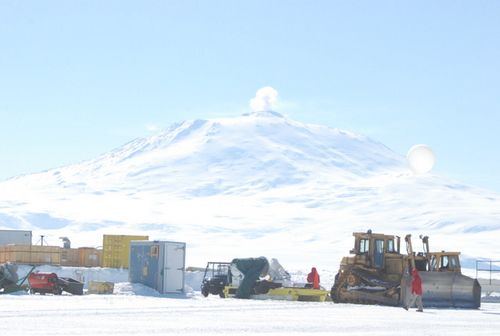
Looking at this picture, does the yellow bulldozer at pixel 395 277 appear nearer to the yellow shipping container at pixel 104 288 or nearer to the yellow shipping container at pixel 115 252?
the yellow shipping container at pixel 104 288

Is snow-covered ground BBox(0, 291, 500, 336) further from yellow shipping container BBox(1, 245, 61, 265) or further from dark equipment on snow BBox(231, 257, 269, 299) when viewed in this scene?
yellow shipping container BBox(1, 245, 61, 265)

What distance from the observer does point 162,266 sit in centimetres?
3881

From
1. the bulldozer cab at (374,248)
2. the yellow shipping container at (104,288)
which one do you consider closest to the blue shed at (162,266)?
the yellow shipping container at (104,288)

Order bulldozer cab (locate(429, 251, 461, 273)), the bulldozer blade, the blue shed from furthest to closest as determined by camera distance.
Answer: the blue shed < bulldozer cab (locate(429, 251, 461, 273)) < the bulldozer blade

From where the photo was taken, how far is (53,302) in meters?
31.0

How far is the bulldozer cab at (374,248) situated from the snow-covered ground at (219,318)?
2905 millimetres

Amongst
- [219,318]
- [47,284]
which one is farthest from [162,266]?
[219,318]

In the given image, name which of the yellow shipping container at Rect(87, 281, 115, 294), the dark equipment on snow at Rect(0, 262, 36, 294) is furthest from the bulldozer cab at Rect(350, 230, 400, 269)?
the dark equipment on snow at Rect(0, 262, 36, 294)

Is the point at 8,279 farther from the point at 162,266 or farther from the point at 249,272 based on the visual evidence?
the point at 249,272

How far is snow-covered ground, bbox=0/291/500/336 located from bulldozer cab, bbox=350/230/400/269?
290 cm

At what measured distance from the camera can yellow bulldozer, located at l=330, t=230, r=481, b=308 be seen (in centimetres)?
3347

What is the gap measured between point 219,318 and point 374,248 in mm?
11601

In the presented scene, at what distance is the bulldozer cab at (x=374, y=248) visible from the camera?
1385 inches

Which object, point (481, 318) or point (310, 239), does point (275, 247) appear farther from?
point (481, 318)
